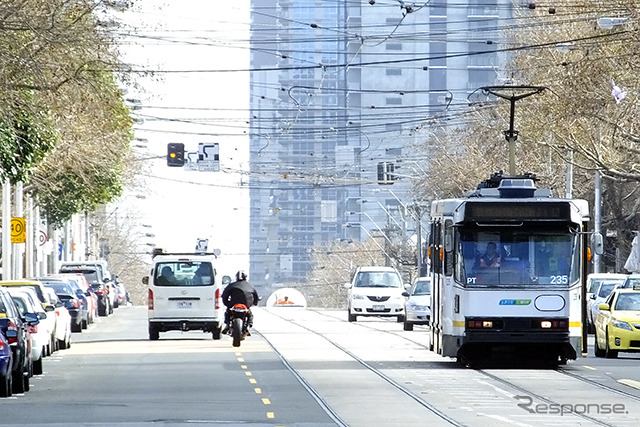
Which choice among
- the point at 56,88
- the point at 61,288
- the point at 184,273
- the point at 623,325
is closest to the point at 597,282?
the point at 184,273

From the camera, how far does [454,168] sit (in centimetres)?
8031

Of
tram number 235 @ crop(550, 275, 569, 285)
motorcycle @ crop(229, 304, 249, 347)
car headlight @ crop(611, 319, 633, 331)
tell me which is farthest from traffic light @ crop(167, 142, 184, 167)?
tram number 235 @ crop(550, 275, 569, 285)

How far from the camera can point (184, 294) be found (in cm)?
4172

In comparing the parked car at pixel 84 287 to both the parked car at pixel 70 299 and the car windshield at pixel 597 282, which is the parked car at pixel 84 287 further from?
the car windshield at pixel 597 282

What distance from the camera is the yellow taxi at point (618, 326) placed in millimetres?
35031

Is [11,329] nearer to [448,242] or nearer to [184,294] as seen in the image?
[448,242]

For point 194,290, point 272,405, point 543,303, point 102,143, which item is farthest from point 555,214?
point 102,143

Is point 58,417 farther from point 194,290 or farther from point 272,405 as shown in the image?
point 194,290

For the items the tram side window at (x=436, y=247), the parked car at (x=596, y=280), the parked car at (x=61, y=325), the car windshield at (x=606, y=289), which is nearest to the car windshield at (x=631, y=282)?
the car windshield at (x=606, y=289)

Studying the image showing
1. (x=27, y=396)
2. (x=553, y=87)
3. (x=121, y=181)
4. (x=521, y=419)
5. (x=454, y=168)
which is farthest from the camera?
(x=454, y=168)

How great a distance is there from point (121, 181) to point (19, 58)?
117 ft

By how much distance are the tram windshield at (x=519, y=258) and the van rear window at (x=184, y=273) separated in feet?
48.3

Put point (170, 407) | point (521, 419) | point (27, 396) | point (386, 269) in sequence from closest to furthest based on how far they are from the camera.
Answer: point (521, 419) → point (170, 407) → point (27, 396) → point (386, 269)

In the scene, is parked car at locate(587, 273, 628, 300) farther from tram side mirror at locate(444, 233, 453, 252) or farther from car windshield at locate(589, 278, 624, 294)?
tram side mirror at locate(444, 233, 453, 252)
